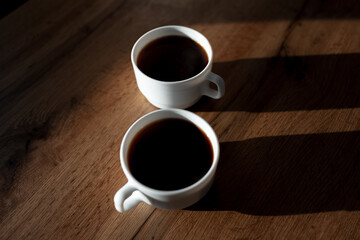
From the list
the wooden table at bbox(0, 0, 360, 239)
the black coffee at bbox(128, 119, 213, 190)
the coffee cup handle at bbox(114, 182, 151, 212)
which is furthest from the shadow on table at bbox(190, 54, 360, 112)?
the coffee cup handle at bbox(114, 182, 151, 212)

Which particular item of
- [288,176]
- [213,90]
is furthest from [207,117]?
[288,176]

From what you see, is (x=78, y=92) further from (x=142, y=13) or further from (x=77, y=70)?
(x=142, y=13)

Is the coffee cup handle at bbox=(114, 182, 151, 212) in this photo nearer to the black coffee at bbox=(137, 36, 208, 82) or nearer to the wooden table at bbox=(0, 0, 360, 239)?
the wooden table at bbox=(0, 0, 360, 239)

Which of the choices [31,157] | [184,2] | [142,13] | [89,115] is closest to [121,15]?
[142,13]

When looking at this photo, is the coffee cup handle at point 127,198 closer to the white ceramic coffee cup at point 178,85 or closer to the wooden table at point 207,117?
the wooden table at point 207,117

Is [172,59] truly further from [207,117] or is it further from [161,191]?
[161,191]
